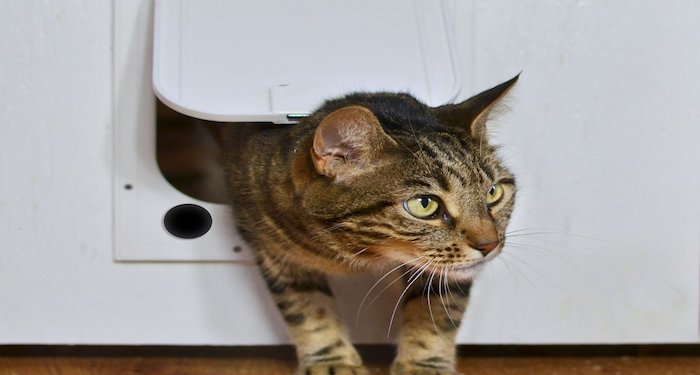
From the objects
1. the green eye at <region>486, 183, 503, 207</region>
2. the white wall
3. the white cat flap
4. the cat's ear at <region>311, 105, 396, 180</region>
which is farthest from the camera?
the white wall

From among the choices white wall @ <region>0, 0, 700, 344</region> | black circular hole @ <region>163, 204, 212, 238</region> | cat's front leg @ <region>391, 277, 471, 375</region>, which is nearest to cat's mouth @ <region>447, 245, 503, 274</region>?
cat's front leg @ <region>391, 277, 471, 375</region>

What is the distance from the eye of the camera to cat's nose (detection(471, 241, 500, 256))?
1389 mm

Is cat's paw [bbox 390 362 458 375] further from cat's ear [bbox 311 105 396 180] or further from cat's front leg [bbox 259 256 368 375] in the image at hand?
cat's ear [bbox 311 105 396 180]

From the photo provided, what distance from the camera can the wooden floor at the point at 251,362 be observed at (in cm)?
178

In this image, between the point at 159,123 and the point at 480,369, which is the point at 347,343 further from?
the point at 159,123

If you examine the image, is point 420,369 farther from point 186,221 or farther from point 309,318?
point 186,221

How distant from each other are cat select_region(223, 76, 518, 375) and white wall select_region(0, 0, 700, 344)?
6.2 inches

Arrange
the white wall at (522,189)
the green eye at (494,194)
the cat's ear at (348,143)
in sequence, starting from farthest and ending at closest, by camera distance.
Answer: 1. the white wall at (522,189)
2. the green eye at (494,194)
3. the cat's ear at (348,143)

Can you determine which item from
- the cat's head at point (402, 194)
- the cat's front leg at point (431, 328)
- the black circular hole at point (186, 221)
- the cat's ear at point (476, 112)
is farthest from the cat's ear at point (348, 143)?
the black circular hole at point (186, 221)

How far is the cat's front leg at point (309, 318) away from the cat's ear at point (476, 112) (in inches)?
15.4

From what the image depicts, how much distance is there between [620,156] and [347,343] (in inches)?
26.2

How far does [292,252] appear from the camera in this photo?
5.29 ft

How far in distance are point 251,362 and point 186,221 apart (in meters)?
0.31

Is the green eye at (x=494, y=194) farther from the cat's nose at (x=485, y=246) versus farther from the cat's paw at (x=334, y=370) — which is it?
the cat's paw at (x=334, y=370)
